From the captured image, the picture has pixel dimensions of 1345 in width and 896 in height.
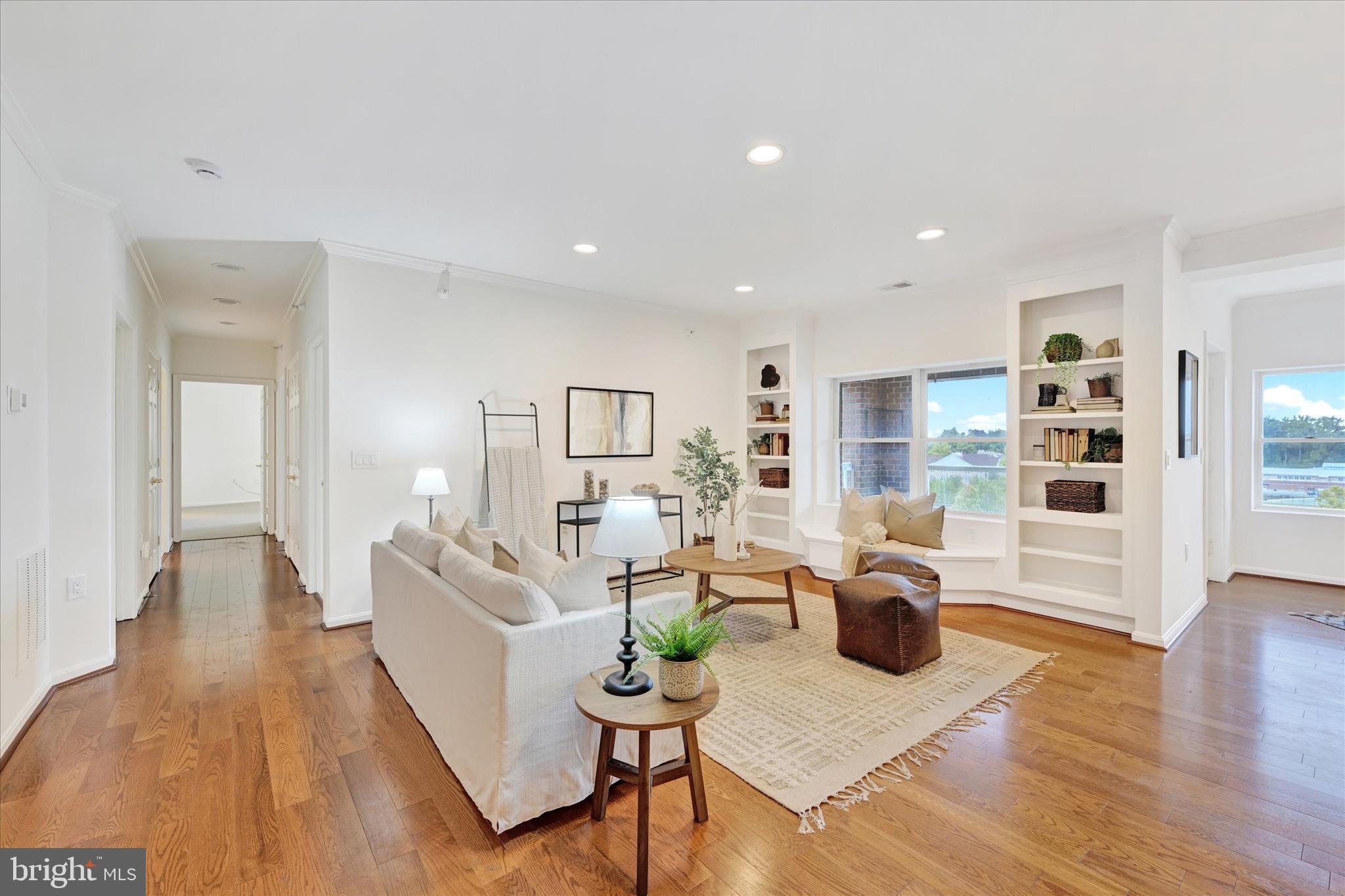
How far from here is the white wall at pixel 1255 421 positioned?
5023 mm

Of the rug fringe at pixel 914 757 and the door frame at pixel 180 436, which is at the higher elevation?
the door frame at pixel 180 436

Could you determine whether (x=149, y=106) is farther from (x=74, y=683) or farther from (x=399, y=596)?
(x=74, y=683)

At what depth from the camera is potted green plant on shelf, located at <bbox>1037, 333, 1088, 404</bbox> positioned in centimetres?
411

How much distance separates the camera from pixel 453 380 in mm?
4578

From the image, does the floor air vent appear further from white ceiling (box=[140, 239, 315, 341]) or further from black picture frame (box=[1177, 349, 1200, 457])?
black picture frame (box=[1177, 349, 1200, 457])

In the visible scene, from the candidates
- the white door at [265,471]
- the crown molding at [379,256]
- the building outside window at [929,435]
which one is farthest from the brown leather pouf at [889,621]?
the white door at [265,471]

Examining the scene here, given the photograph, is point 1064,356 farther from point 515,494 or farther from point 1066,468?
point 515,494

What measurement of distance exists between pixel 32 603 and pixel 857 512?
5266mm

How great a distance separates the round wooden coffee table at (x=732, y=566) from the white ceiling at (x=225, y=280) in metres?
3.32

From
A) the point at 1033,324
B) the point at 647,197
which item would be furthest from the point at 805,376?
the point at 647,197

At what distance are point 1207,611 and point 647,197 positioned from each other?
5048mm

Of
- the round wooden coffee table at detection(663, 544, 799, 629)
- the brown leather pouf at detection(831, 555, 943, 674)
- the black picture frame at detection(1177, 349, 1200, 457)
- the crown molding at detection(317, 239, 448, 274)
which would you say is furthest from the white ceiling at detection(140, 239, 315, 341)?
the black picture frame at detection(1177, 349, 1200, 457)

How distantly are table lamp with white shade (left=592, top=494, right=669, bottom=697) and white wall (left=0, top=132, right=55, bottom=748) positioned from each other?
8.51 ft

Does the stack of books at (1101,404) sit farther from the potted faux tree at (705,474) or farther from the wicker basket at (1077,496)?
the potted faux tree at (705,474)
